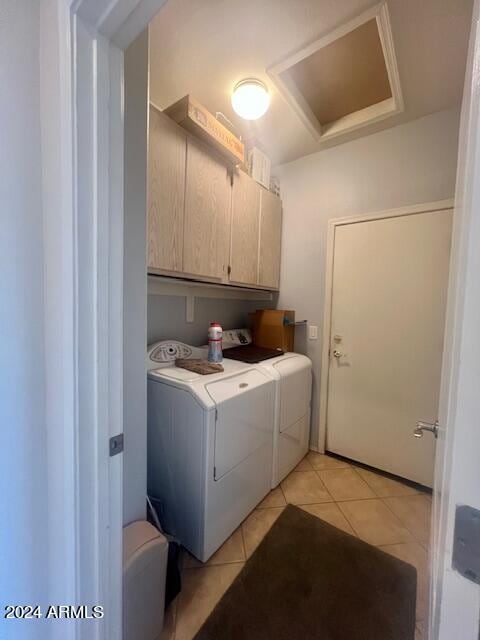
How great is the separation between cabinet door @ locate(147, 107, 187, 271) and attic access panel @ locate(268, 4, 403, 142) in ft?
2.41

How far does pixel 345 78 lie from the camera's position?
5.24 feet

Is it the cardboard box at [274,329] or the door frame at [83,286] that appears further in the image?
the cardboard box at [274,329]

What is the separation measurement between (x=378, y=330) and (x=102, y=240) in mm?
2030

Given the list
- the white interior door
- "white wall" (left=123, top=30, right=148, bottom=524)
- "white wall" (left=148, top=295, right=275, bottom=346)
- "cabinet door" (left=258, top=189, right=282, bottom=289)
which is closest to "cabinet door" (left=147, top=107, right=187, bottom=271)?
"white wall" (left=123, top=30, right=148, bottom=524)

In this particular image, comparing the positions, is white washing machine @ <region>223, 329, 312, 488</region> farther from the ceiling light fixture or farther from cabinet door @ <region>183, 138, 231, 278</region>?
the ceiling light fixture

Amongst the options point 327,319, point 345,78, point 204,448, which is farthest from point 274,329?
point 345,78

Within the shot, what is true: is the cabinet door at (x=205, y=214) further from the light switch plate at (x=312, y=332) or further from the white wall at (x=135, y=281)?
the light switch plate at (x=312, y=332)

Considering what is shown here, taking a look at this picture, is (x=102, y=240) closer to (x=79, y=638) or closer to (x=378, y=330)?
(x=79, y=638)

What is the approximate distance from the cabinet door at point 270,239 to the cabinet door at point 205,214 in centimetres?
47

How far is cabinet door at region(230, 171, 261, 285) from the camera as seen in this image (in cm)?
191

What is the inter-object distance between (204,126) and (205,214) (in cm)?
47

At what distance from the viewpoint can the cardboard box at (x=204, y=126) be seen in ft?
4.56

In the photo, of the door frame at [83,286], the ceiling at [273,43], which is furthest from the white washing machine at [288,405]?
the ceiling at [273,43]

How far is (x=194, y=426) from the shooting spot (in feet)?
4.12
